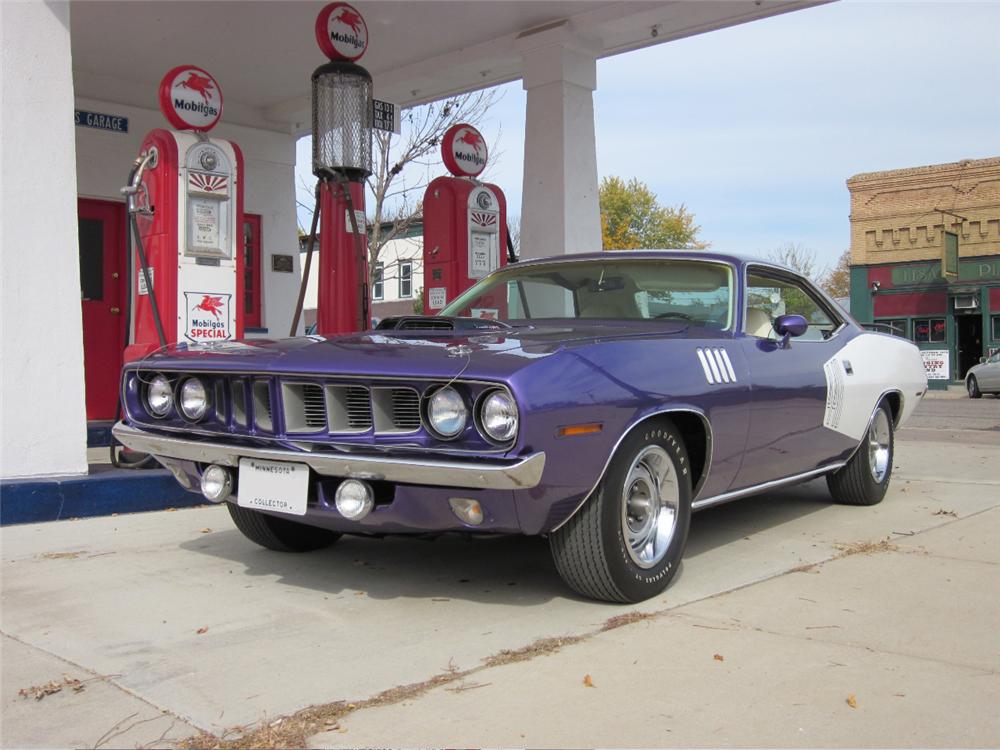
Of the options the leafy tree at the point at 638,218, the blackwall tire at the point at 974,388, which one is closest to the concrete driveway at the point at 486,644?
the blackwall tire at the point at 974,388

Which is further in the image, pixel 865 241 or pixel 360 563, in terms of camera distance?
pixel 865 241

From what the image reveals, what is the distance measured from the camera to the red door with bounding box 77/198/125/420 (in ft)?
31.4

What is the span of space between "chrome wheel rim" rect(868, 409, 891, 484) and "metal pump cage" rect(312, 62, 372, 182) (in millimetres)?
4412

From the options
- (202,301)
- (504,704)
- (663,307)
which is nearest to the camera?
(504,704)

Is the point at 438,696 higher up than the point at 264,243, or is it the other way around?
the point at 264,243

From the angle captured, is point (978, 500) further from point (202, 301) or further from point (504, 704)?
point (202, 301)

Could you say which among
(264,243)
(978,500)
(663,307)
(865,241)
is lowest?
(978,500)

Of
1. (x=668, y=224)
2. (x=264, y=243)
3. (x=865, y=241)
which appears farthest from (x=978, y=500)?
(x=668, y=224)

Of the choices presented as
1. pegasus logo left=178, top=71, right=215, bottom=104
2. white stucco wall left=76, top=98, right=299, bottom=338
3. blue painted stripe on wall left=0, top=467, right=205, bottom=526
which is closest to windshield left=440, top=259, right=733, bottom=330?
blue painted stripe on wall left=0, top=467, right=205, bottom=526

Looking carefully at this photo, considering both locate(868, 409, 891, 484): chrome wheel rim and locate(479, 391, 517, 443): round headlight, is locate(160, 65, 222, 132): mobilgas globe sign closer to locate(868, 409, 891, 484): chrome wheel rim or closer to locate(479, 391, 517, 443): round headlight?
locate(479, 391, 517, 443): round headlight

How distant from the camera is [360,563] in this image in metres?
4.36

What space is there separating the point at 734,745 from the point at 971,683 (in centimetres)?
92

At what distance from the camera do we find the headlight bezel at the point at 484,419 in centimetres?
313

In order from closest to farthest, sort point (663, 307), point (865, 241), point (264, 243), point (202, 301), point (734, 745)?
1. point (734, 745)
2. point (663, 307)
3. point (202, 301)
4. point (264, 243)
5. point (865, 241)
